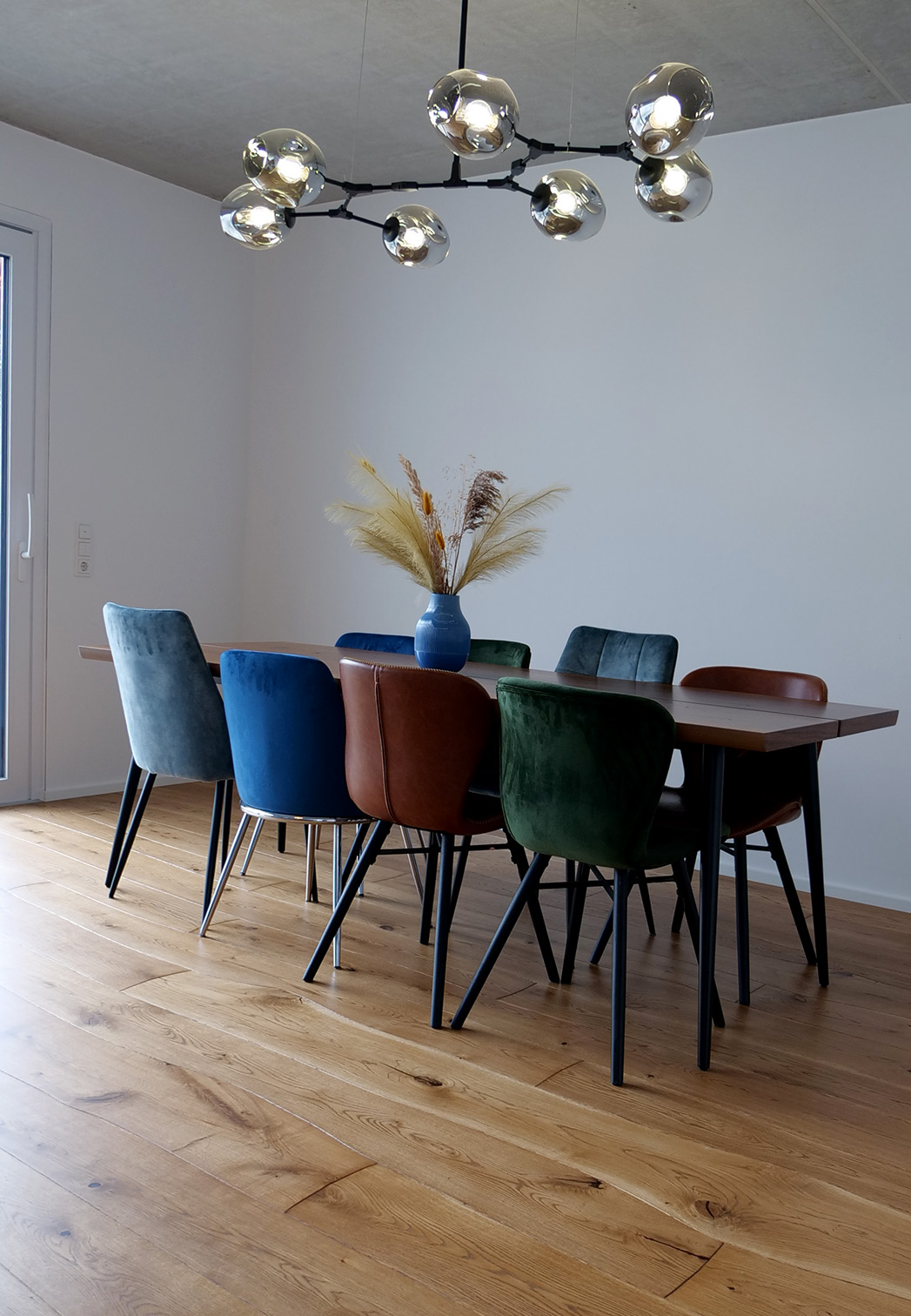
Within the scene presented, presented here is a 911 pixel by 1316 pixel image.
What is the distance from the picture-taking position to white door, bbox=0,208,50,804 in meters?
4.59

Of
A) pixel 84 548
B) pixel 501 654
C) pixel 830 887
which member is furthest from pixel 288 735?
pixel 84 548

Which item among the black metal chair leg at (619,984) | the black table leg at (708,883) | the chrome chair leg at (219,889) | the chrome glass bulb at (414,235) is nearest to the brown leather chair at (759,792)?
the black table leg at (708,883)

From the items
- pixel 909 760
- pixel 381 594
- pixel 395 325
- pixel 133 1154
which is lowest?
pixel 133 1154

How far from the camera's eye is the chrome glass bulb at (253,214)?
2.93 metres

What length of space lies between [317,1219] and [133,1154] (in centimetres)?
38

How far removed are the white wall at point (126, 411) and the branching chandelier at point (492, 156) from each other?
2.14 m

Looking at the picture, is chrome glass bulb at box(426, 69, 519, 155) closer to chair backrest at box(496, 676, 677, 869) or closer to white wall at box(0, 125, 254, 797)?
chair backrest at box(496, 676, 677, 869)

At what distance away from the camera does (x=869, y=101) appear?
3801 mm

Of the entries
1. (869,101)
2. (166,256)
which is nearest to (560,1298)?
(869,101)

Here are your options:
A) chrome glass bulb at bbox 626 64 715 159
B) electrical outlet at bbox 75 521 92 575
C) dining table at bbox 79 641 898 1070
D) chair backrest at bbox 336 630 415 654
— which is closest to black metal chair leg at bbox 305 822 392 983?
dining table at bbox 79 641 898 1070

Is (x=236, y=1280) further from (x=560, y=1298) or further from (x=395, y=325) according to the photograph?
(x=395, y=325)

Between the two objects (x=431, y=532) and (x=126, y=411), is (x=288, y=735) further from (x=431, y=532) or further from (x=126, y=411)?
(x=126, y=411)

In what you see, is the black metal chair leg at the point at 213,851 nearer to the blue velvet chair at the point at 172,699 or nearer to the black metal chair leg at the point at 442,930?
the blue velvet chair at the point at 172,699

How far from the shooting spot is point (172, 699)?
10.3 ft
